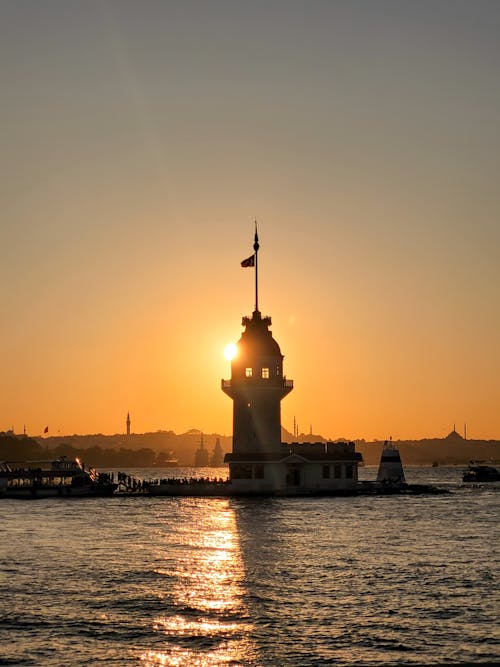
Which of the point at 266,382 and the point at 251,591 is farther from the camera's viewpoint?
the point at 266,382

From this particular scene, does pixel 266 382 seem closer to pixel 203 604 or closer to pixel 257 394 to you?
A: pixel 257 394

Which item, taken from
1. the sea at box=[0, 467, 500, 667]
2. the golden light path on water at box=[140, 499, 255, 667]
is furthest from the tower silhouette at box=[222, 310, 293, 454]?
the golden light path on water at box=[140, 499, 255, 667]

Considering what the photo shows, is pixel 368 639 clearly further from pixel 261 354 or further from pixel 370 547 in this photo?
pixel 261 354

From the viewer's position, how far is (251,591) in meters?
50.8

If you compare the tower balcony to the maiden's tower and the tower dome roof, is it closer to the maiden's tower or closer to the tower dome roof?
the maiden's tower

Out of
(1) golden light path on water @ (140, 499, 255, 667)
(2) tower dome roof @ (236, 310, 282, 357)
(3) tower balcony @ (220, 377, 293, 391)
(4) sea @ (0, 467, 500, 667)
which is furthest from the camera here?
(2) tower dome roof @ (236, 310, 282, 357)

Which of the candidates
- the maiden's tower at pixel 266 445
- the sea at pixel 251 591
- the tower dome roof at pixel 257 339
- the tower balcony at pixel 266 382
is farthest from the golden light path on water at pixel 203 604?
the tower dome roof at pixel 257 339

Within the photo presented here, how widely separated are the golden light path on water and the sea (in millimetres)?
88

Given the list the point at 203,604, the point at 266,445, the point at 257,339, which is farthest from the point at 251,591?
the point at 257,339

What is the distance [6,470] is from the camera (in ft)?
474

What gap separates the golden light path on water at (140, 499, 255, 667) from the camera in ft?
120

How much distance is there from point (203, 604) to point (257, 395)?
71.2 m

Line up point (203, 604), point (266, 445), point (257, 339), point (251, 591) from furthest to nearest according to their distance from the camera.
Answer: point (257, 339) → point (266, 445) → point (251, 591) → point (203, 604)

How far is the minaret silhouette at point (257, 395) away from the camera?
118 metres
